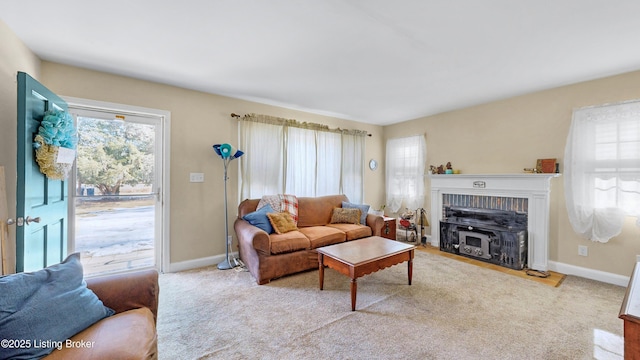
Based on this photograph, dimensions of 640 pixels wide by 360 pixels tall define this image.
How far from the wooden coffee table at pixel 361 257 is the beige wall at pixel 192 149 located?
1.78 metres

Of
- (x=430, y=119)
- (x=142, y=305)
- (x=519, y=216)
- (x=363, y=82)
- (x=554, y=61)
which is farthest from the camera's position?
(x=430, y=119)

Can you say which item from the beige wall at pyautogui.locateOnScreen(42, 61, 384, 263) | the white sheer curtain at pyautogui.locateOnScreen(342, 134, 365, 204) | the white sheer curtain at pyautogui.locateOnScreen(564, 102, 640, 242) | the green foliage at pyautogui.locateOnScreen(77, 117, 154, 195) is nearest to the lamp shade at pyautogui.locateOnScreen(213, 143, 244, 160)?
the beige wall at pyautogui.locateOnScreen(42, 61, 384, 263)

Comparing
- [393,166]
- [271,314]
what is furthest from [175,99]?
[393,166]

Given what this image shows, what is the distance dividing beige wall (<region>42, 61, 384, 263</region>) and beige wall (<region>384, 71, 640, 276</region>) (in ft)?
11.4

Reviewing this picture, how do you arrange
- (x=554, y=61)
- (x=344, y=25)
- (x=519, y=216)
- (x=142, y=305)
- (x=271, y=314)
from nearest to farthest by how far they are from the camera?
1. (x=142, y=305)
2. (x=344, y=25)
3. (x=271, y=314)
4. (x=554, y=61)
5. (x=519, y=216)

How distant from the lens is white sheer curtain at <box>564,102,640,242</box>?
2.73 m

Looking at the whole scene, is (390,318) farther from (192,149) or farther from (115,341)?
(192,149)

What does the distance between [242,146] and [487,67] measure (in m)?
3.22

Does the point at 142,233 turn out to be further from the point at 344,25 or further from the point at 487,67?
the point at 487,67

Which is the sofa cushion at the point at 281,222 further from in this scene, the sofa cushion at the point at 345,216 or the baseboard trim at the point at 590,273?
the baseboard trim at the point at 590,273

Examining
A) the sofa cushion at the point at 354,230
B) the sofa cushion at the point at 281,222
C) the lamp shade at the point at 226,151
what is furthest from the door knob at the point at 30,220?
the sofa cushion at the point at 354,230

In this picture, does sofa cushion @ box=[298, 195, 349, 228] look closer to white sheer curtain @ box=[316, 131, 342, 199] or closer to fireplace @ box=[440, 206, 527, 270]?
white sheer curtain @ box=[316, 131, 342, 199]

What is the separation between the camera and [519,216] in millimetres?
3492

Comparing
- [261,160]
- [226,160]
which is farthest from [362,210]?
[226,160]
